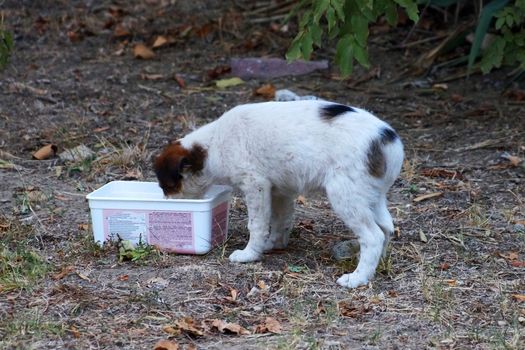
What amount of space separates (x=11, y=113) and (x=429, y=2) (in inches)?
155

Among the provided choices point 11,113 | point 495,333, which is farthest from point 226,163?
point 11,113

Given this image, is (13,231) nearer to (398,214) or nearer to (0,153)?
(0,153)

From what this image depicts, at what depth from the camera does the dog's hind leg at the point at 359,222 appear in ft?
18.2

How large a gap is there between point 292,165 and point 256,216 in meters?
0.41

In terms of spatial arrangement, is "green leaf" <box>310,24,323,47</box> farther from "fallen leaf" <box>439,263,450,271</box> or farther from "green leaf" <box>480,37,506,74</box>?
"green leaf" <box>480,37,506,74</box>

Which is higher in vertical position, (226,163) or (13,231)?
(226,163)

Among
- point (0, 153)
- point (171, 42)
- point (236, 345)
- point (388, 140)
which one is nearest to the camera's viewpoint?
point (236, 345)

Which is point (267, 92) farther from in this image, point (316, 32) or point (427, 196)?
point (316, 32)

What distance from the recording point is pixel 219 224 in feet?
Answer: 20.2

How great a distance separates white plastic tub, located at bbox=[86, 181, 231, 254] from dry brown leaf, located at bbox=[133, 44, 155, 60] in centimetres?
486

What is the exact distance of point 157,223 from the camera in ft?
19.6

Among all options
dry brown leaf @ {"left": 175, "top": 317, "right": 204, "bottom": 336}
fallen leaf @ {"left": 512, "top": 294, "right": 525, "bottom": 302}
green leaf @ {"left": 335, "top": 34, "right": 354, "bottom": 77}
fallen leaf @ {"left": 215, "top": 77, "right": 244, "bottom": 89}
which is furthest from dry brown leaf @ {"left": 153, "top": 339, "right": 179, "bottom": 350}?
fallen leaf @ {"left": 215, "top": 77, "right": 244, "bottom": 89}

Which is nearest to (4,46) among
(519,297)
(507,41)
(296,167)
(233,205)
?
(233,205)

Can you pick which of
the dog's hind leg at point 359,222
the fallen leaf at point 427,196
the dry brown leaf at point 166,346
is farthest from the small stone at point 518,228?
the dry brown leaf at point 166,346
